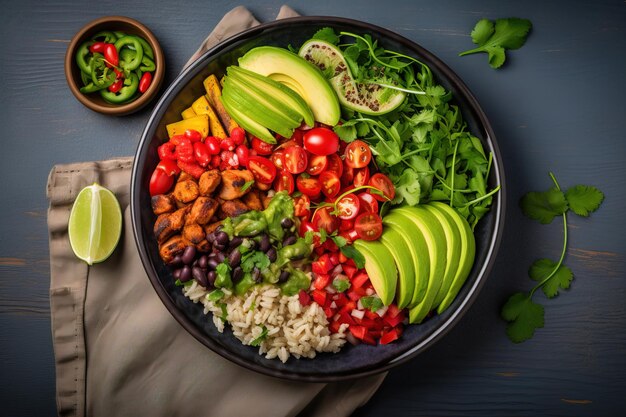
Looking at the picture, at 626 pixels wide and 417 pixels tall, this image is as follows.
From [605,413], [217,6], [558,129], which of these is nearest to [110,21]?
[217,6]

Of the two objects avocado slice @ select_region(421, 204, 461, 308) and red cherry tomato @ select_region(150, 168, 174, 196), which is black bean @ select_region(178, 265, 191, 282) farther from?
avocado slice @ select_region(421, 204, 461, 308)

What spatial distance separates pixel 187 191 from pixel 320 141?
0.84 metres

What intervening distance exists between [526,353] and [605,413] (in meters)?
0.71

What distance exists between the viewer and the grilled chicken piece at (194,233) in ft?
9.50

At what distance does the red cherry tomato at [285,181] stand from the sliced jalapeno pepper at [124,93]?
3.77 ft

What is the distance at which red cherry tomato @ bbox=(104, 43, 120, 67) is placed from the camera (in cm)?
327

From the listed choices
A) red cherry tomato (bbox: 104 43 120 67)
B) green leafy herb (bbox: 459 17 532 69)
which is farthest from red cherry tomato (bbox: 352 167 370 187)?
red cherry tomato (bbox: 104 43 120 67)

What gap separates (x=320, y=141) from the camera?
9.63 ft

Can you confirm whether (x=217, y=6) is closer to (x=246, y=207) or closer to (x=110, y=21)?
(x=110, y=21)

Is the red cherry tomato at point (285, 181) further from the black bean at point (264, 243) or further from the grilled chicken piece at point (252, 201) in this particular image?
the black bean at point (264, 243)

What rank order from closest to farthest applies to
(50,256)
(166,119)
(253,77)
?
(253,77) → (166,119) → (50,256)

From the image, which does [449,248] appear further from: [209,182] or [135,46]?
[135,46]

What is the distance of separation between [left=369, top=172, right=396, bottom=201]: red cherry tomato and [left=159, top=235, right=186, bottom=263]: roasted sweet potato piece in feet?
3.78

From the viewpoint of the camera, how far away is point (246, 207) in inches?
119
